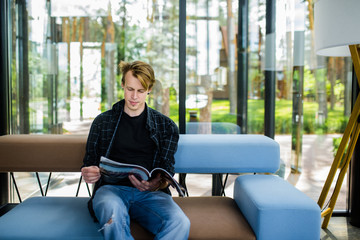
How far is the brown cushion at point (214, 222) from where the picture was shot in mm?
1663

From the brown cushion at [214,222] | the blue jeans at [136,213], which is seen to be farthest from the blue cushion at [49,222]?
the brown cushion at [214,222]

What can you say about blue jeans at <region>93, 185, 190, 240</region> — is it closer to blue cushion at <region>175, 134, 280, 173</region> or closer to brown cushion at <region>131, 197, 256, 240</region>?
brown cushion at <region>131, 197, 256, 240</region>

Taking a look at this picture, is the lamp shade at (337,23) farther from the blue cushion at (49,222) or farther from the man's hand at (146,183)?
the blue cushion at (49,222)

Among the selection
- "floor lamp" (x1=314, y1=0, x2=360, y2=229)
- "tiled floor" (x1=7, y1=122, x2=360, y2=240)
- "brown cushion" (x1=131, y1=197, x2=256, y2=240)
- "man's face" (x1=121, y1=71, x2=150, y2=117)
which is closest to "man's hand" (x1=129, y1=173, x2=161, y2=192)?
"brown cushion" (x1=131, y1=197, x2=256, y2=240)

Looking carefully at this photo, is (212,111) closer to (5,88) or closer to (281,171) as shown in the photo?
(281,171)

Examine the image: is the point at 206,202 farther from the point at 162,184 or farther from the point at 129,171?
the point at 129,171

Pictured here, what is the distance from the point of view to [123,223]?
5.08 feet

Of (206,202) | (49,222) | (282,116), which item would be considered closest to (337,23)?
(282,116)

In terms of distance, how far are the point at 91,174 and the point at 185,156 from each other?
0.67m

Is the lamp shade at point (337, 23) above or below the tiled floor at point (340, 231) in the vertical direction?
above

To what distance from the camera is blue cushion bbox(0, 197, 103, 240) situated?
5.27ft

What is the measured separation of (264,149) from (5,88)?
6.96 ft

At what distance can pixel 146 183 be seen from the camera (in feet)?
5.64

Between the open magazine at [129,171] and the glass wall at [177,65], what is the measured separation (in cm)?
126
